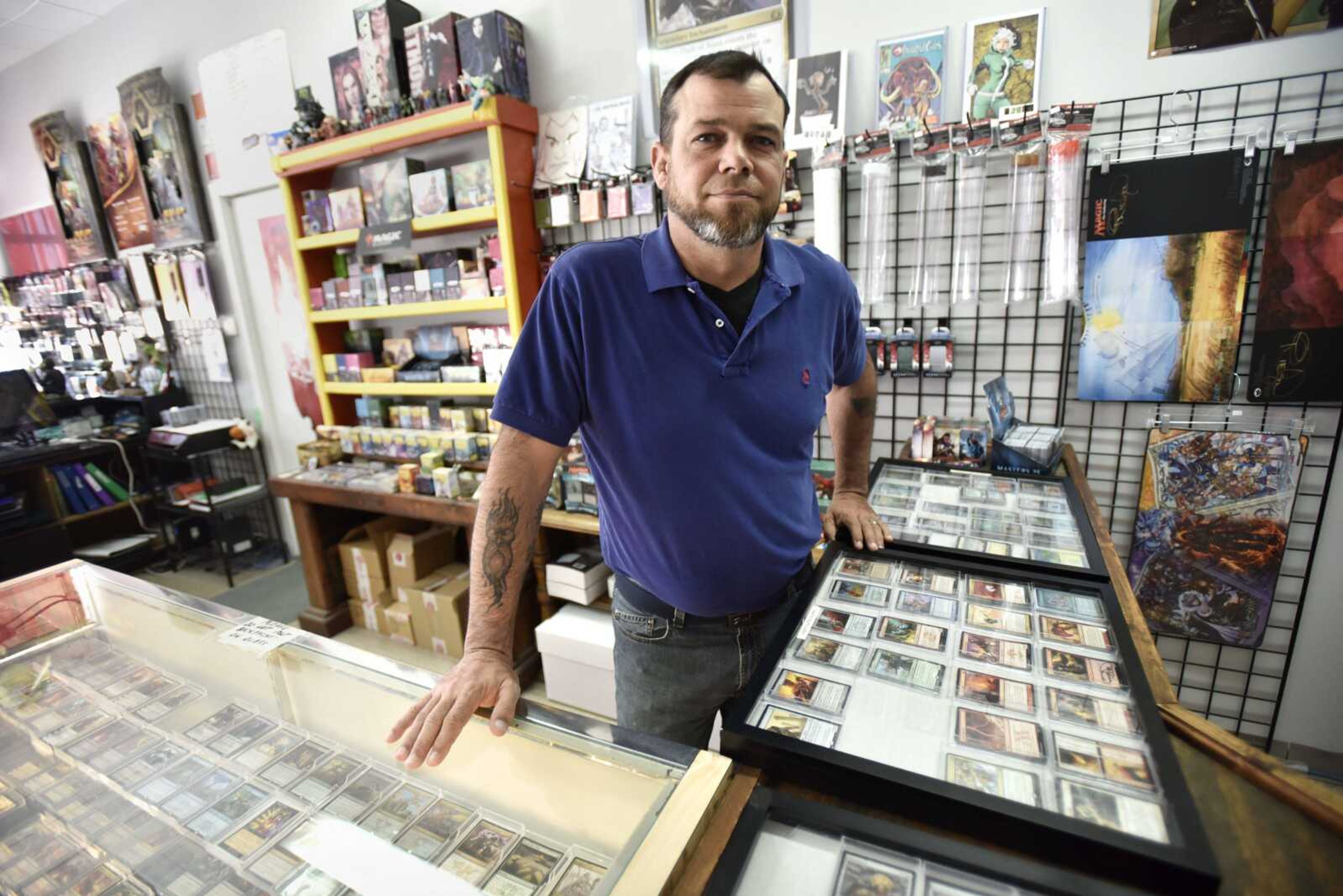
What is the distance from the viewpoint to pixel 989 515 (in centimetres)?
134

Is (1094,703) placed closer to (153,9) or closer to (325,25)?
(325,25)

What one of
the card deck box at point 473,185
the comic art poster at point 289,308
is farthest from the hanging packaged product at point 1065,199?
the comic art poster at point 289,308

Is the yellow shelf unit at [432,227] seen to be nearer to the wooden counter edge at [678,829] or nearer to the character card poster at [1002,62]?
the character card poster at [1002,62]

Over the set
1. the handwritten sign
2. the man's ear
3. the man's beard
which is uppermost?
the man's ear

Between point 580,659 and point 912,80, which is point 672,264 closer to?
point 912,80

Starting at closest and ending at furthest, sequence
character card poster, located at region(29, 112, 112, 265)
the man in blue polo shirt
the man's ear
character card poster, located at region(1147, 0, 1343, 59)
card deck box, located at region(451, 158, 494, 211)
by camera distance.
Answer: the man in blue polo shirt, the man's ear, character card poster, located at region(1147, 0, 1343, 59), card deck box, located at region(451, 158, 494, 211), character card poster, located at region(29, 112, 112, 265)

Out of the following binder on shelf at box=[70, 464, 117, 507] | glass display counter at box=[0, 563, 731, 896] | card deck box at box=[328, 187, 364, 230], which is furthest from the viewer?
binder on shelf at box=[70, 464, 117, 507]

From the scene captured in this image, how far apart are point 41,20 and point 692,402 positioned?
539cm

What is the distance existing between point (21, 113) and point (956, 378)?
258 inches

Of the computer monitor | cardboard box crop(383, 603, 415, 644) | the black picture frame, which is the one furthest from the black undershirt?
→ the computer monitor

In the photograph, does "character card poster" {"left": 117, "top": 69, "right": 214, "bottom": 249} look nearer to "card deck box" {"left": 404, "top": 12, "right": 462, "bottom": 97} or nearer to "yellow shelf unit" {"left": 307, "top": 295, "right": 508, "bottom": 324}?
"yellow shelf unit" {"left": 307, "top": 295, "right": 508, "bottom": 324}

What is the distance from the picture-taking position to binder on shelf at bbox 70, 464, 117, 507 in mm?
4086

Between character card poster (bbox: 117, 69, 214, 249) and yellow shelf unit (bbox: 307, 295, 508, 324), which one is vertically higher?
character card poster (bbox: 117, 69, 214, 249)

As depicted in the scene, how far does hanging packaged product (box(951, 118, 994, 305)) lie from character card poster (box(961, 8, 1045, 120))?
0.26ft
